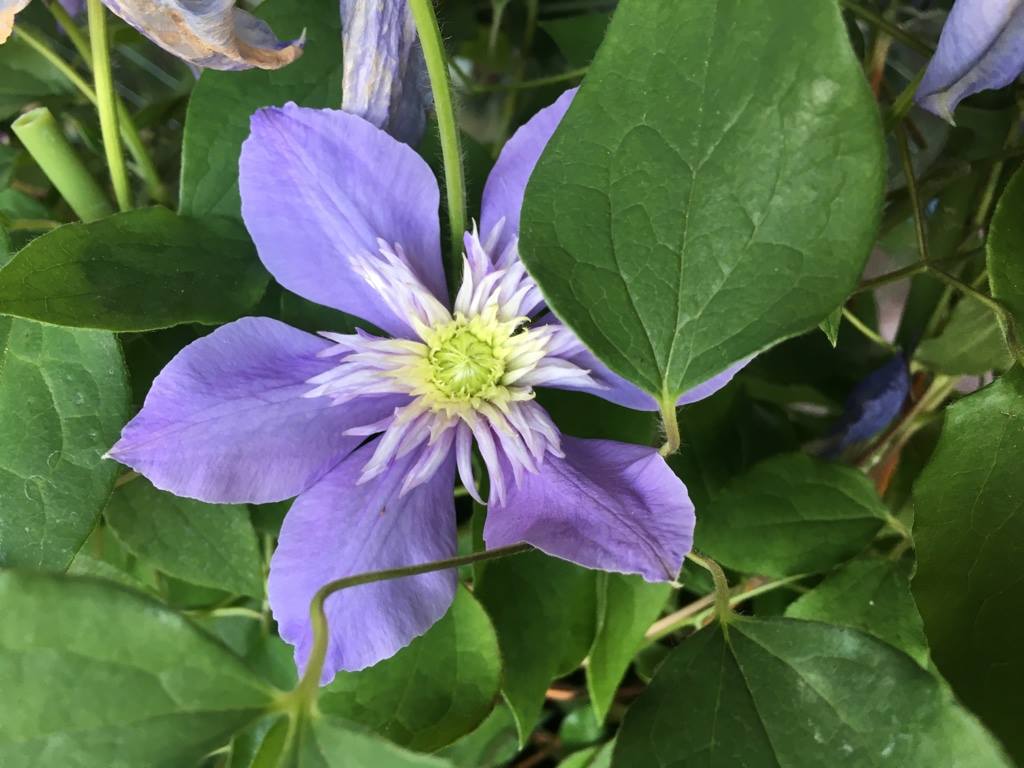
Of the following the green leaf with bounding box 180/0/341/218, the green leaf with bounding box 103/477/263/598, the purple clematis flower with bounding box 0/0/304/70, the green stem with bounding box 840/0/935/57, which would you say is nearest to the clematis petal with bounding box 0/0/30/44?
the purple clematis flower with bounding box 0/0/304/70

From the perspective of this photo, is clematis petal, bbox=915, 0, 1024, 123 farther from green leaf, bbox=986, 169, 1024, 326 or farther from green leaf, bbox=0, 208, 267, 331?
green leaf, bbox=0, 208, 267, 331

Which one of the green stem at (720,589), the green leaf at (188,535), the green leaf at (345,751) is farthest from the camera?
the green leaf at (188,535)

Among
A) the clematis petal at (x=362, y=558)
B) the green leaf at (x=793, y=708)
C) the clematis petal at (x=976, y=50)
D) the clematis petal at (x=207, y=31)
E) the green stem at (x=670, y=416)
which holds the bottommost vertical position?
the green leaf at (x=793, y=708)

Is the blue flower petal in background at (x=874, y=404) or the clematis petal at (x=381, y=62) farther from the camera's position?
the blue flower petal in background at (x=874, y=404)

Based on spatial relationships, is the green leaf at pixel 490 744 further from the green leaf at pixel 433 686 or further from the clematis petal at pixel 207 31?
the clematis petal at pixel 207 31

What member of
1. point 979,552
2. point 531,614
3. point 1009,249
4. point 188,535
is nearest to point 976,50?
point 1009,249

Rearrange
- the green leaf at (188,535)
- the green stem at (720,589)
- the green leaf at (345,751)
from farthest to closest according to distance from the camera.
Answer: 1. the green leaf at (188,535)
2. the green stem at (720,589)
3. the green leaf at (345,751)

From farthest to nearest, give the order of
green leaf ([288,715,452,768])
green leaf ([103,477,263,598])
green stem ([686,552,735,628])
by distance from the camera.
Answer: green leaf ([103,477,263,598]), green stem ([686,552,735,628]), green leaf ([288,715,452,768])

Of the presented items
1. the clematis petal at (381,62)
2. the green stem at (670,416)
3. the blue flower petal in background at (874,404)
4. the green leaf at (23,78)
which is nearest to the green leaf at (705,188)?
the green stem at (670,416)
